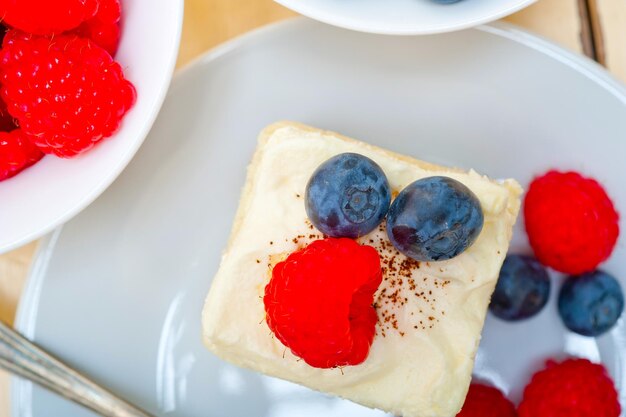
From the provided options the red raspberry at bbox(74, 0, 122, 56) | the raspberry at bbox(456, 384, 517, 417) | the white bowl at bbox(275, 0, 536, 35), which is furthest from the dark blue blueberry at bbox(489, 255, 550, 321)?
the red raspberry at bbox(74, 0, 122, 56)

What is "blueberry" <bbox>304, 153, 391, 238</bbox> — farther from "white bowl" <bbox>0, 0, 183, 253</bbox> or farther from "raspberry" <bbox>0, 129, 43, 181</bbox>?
"raspberry" <bbox>0, 129, 43, 181</bbox>

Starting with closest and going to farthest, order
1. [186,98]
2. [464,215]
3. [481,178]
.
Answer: [464,215] < [481,178] < [186,98]

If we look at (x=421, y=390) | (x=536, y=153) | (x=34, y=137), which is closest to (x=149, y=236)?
(x=34, y=137)

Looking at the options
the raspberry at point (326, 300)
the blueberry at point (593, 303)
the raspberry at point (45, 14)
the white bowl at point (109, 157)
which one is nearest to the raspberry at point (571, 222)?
Result: the blueberry at point (593, 303)

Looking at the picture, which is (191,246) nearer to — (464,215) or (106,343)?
(106,343)

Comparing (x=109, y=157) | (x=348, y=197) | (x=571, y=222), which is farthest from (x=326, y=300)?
(x=571, y=222)

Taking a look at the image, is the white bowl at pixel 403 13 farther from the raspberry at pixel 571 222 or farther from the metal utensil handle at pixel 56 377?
the metal utensil handle at pixel 56 377
